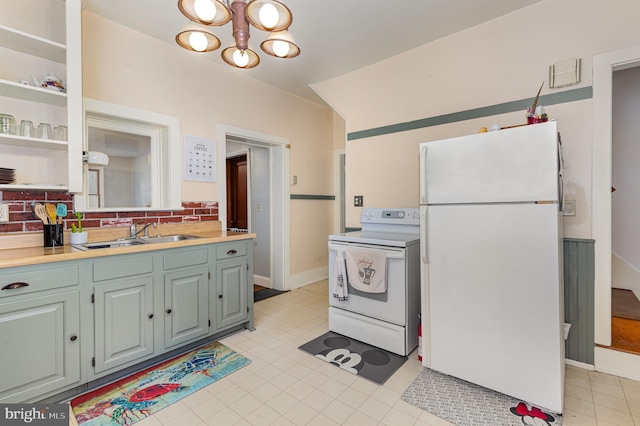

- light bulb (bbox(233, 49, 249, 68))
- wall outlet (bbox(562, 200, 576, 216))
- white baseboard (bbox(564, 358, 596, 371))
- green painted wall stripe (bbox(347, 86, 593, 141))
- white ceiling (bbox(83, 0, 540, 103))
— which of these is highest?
white ceiling (bbox(83, 0, 540, 103))

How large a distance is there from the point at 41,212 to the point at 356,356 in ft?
7.98

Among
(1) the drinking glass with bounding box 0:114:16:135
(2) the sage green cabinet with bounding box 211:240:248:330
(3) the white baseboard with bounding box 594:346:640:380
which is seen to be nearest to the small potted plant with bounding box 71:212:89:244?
(1) the drinking glass with bounding box 0:114:16:135

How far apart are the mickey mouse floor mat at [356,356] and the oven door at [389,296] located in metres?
0.26

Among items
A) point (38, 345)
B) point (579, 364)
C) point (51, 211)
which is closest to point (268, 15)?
point (51, 211)

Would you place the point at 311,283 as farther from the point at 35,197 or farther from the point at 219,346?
the point at 35,197

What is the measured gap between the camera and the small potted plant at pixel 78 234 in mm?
2115

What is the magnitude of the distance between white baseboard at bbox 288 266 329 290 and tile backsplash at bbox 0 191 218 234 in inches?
57.9

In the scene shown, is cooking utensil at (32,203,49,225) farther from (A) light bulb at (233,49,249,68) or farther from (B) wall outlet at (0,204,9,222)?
(A) light bulb at (233,49,249,68)

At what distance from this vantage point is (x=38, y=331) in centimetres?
164

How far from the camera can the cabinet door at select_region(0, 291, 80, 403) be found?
155 cm

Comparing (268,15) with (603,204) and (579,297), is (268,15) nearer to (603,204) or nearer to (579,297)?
(603,204)

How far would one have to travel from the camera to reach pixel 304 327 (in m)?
2.85

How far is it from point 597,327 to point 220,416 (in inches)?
99.2

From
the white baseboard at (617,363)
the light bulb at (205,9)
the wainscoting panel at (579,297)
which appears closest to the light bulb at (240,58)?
the light bulb at (205,9)
